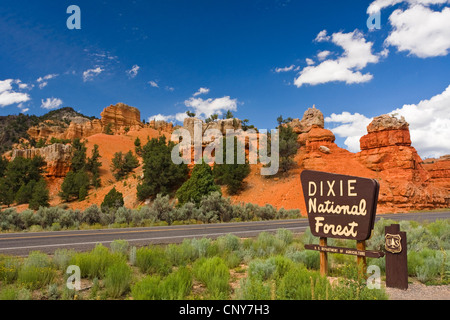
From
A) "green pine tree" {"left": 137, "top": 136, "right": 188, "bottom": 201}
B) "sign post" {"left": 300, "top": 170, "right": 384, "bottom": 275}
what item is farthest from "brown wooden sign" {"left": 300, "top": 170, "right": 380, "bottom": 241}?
"green pine tree" {"left": 137, "top": 136, "right": 188, "bottom": 201}

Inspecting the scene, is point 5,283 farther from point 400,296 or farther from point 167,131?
point 167,131

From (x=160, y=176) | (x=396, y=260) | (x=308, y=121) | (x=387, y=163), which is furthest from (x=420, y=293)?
(x=308, y=121)

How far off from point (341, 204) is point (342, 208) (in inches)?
3.3

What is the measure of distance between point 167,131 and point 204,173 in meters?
76.3

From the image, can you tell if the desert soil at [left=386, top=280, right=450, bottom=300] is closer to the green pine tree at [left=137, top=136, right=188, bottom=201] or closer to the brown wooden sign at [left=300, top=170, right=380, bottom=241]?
the brown wooden sign at [left=300, top=170, right=380, bottom=241]

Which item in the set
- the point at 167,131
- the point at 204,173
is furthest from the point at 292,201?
the point at 167,131

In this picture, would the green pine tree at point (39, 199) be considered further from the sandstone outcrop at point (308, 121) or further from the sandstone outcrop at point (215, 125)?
the sandstone outcrop at point (308, 121)

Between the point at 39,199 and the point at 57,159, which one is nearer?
the point at 39,199

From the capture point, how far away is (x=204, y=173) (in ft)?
94.6

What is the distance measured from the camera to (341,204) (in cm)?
596

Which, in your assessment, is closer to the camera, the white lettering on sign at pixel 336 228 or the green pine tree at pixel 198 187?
the white lettering on sign at pixel 336 228

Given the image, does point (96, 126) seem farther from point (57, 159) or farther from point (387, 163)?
point (387, 163)

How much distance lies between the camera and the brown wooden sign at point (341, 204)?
558cm

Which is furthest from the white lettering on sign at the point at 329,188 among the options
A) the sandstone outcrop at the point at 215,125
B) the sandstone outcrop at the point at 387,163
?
the sandstone outcrop at the point at 215,125
